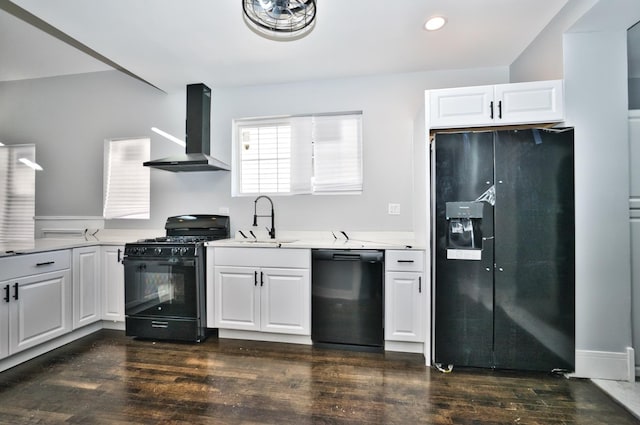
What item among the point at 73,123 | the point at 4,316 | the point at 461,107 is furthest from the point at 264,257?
the point at 73,123

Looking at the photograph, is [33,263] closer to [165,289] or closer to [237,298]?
[165,289]

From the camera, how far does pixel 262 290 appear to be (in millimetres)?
2729

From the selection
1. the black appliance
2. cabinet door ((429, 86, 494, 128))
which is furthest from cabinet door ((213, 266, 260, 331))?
cabinet door ((429, 86, 494, 128))

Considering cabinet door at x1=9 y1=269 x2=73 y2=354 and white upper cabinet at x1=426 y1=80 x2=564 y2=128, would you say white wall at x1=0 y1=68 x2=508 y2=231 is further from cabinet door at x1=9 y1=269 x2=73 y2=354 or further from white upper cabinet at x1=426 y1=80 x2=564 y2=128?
cabinet door at x1=9 y1=269 x2=73 y2=354

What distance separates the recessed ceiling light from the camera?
86.8 inches

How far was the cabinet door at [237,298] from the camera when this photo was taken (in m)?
2.74

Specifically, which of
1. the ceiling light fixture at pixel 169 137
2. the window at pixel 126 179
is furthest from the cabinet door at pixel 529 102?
the window at pixel 126 179

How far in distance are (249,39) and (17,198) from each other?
3733 mm

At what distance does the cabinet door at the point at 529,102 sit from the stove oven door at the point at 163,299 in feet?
9.71

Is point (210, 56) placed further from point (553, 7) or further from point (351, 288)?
point (553, 7)

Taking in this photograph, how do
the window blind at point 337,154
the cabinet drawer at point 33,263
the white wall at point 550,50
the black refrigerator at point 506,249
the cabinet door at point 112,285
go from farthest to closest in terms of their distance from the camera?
the window blind at point 337,154, the cabinet door at point 112,285, the cabinet drawer at point 33,263, the black refrigerator at point 506,249, the white wall at point 550,50

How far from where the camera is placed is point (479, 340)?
2.19 meters

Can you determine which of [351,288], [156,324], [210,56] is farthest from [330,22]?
[156,324]

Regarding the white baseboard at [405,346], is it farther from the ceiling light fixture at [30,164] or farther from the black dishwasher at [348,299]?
the ceiling light fixture at [30,164]
